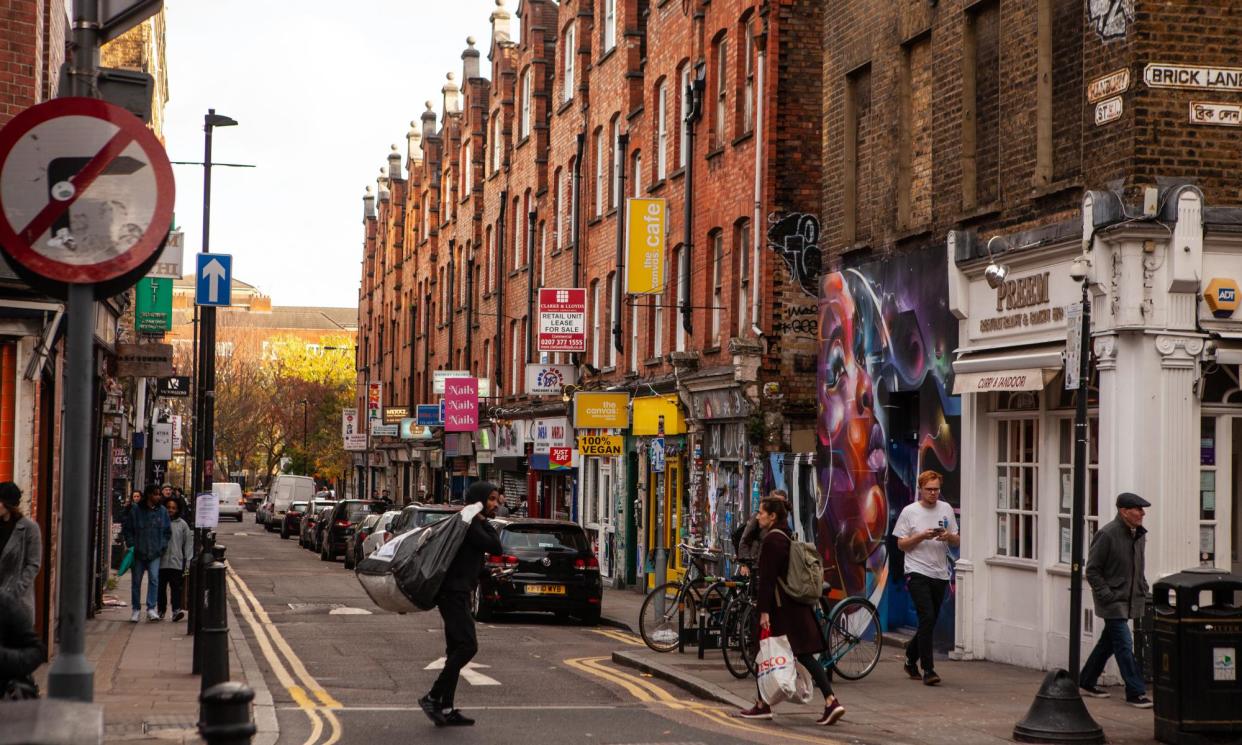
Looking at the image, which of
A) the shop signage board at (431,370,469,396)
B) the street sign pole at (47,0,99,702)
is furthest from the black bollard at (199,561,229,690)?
the shop signage board at (431,370,469,396)

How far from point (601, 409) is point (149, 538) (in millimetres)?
11943

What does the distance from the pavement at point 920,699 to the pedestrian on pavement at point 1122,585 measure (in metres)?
0.31

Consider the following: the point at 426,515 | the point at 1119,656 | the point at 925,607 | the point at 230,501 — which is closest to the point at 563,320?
the point at 426,515

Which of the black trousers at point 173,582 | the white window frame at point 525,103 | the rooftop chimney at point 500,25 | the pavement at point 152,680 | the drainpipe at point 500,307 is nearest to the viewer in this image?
the pavement at point 152,680

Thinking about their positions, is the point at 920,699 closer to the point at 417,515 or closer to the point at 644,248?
the point at 644,248

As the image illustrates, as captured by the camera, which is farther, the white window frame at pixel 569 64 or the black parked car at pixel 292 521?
the black parked car at pixel 292 521

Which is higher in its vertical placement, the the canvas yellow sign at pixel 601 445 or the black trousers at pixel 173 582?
the the canvas yellow sign at pixel 601 445

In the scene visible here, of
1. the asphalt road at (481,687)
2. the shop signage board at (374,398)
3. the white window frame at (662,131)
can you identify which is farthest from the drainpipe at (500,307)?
the shop signage board at (374,398)

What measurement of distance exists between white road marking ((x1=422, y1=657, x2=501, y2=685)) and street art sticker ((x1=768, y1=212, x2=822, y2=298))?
33.3ft

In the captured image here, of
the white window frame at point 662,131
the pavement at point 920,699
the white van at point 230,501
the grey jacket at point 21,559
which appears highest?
the white window frame at point 662,131

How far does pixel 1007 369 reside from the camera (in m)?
16.7

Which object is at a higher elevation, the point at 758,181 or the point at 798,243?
the point at 758,181

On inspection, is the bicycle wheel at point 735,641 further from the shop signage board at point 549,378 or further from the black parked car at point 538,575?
the shop signage board at point 549,378

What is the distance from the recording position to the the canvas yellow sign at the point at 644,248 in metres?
30.4
